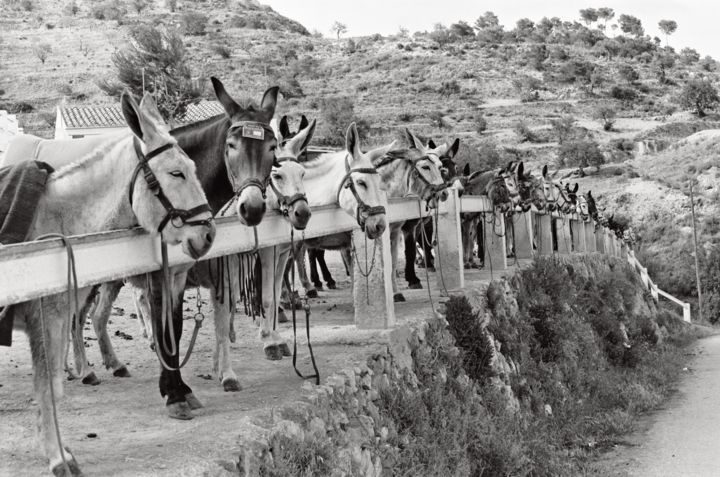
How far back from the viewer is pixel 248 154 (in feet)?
19.9

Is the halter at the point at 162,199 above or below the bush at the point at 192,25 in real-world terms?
below

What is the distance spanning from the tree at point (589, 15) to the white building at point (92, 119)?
415 ft

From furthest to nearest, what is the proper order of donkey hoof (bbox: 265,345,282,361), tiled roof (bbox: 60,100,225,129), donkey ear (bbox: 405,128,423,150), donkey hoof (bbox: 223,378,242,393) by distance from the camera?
tiled roof (bbox: 60,100,225,129) < donkey ear (bbox: 405,128,423,150) < donkey hoof (bbox: 265,345,282,361) < donkey hoof (bbox: 223,378,242,393)

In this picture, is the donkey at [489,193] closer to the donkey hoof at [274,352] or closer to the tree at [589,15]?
the donkey hoof at [274,352]

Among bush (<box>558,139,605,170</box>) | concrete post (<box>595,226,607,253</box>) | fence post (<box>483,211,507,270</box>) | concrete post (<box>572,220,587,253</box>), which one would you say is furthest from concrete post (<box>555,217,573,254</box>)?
bush (<box>558,139,605,170</box>)

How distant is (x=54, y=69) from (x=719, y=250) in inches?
2924

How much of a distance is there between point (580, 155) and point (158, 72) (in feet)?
115

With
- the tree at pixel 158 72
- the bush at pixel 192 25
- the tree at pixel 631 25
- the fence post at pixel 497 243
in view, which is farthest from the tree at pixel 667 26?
the fence post at pixel 497 243

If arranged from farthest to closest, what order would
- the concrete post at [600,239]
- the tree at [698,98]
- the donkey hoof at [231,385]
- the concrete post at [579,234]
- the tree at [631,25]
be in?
the tree at [631,25], the tree at [698,98], the concrete post at [600,239], the concrete post at [579,234], the donkey hoof at [231,385]

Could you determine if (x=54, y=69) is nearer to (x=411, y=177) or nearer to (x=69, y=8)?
(x=69, y=8)

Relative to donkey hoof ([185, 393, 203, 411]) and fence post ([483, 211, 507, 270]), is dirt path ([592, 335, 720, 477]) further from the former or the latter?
donkey hoof ([185, 393, 203, 411])

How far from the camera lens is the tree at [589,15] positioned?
156m

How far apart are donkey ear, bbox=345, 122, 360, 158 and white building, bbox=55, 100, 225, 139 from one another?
3062cm

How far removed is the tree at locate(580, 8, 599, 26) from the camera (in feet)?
513
